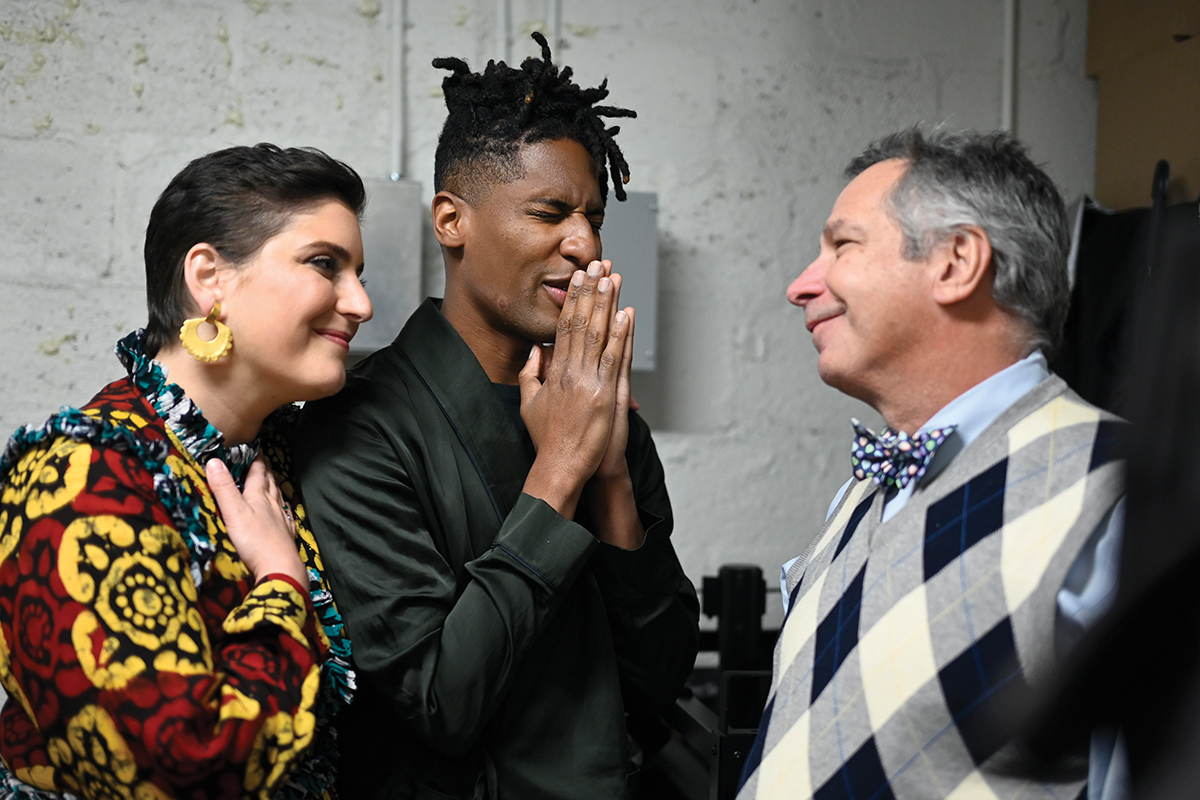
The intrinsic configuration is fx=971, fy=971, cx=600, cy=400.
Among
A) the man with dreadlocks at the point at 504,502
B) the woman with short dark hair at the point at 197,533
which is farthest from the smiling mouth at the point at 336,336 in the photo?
the man with dreadlocks at the point at 504,502

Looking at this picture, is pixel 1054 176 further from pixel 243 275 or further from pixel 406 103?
pixel 243 275

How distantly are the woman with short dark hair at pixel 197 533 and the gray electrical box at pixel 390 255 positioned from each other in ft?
1.95

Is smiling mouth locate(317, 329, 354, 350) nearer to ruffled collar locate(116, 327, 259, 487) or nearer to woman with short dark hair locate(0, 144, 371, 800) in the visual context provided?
woman with short dark hair locate(0, 144, 371, 800)

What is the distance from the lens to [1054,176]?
87.7 inches

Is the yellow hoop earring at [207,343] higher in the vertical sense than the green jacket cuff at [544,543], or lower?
higher

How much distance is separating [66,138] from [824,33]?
5.05ft

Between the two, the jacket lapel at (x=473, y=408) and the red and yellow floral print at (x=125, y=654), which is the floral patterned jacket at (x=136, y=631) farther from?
the jacket lapel at (x=473, y=408)

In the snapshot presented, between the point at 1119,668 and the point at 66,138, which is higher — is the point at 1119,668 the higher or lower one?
the lower one

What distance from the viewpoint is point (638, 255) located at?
1.93 meters

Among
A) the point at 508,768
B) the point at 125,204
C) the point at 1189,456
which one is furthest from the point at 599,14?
the point at 1189,456

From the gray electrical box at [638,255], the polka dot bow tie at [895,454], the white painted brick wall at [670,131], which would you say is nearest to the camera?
the polka dot bow tie at [895,454]

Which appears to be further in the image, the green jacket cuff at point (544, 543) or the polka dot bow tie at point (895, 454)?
the green jacket cuff at point (544, 543)

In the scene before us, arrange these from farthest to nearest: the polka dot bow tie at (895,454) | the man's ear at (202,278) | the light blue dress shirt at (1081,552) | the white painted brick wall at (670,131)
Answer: the white painted brick wall at (670,131)
the man's ear at (202,278)
the polka dot bow tie at (895,454)
the light blue dress shirt at (1081,552)

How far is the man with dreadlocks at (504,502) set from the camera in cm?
111
